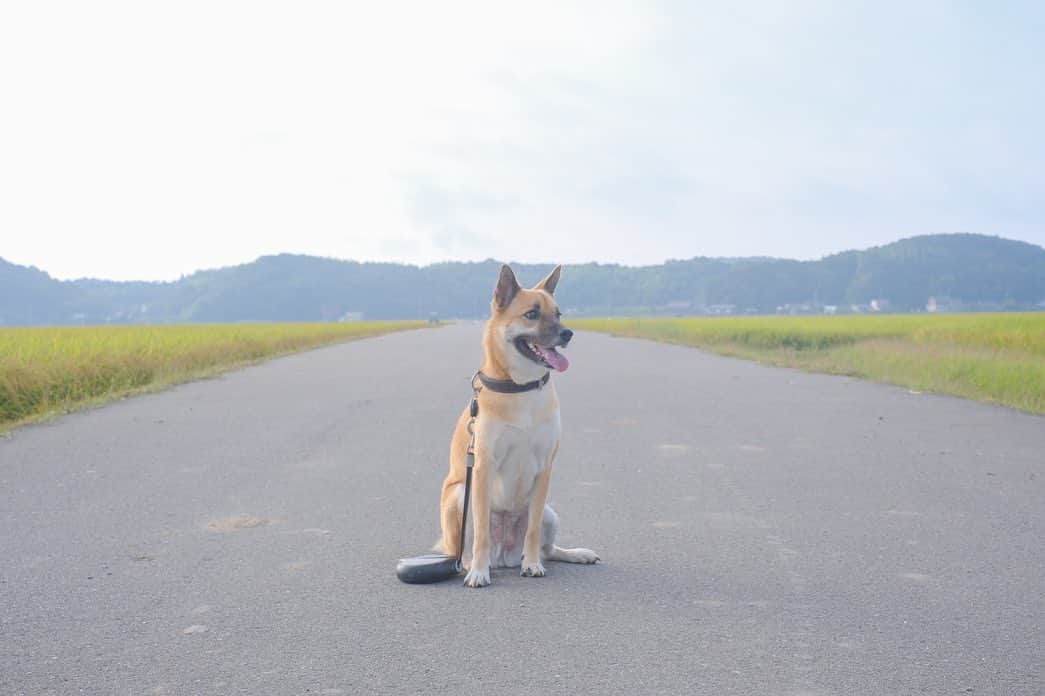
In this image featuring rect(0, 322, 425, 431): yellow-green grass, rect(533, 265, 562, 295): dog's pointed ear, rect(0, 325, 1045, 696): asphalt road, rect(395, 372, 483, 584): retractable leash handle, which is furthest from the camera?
rect(0, 322, 425, 431): yellow-green grass

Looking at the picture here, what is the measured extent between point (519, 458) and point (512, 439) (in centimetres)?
12

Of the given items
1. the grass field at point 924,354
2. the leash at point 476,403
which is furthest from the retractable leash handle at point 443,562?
the grass field at point 924,354

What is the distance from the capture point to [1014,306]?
350 feet

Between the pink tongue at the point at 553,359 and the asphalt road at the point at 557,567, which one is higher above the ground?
the pink tongue at the point at 553,359

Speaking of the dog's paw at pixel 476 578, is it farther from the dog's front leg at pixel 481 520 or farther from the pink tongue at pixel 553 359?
the pink tongue at pixel 553 359

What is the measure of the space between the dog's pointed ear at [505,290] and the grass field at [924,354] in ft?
29.5

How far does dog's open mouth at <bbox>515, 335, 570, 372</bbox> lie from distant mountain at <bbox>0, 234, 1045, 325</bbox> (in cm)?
8709

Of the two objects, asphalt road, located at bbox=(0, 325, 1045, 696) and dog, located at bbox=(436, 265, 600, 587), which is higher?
dog, located at bbox=(436, 265, 600, 587)

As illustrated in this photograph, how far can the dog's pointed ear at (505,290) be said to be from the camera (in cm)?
443

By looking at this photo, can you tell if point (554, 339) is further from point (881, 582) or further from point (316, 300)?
point (316, 300)

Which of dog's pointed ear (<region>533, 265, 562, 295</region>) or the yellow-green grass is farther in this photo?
the yellow-green grass

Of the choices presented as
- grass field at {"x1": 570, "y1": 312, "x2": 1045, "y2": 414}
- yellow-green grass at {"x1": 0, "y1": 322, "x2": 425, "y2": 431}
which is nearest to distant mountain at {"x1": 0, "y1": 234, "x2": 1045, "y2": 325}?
grass field at {"x1": 570, "y1": 312, "x2": 1045, "y2": 414}

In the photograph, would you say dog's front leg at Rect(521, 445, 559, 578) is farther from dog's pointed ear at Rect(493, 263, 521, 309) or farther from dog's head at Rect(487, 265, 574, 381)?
dog's pointed ear at Rect(493, 263, 521, 309)

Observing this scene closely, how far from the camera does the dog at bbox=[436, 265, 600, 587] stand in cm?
427
